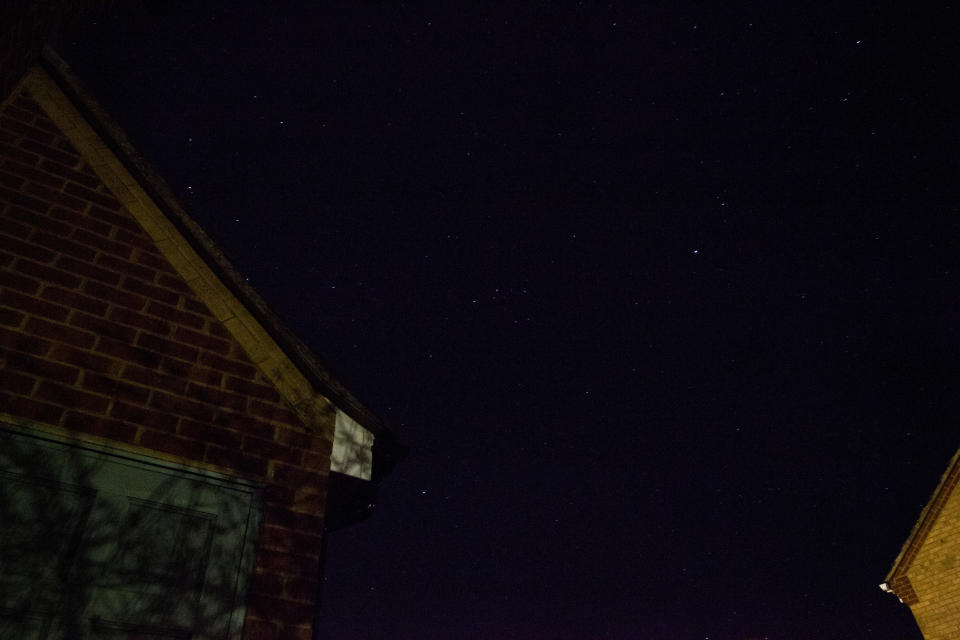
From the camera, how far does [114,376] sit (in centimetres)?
363

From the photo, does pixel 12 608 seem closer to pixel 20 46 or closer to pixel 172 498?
pixel 172 498

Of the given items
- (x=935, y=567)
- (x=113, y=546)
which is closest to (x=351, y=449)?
(x=113, y=546)

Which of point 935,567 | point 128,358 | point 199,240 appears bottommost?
point 935,567

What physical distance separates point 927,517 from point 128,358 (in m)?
14.6

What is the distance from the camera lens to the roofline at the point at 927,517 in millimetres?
12156

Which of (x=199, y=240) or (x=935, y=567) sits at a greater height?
(x=199, y=240)

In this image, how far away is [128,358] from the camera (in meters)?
3.73

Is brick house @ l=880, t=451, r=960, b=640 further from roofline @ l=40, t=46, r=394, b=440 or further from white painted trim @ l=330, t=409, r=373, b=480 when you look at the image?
roofline @ l=40, t=46, r=394, b=440

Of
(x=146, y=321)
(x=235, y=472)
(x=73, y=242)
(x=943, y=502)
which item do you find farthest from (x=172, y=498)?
Result: (x=943, y=502)

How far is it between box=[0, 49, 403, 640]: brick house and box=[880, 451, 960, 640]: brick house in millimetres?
12446

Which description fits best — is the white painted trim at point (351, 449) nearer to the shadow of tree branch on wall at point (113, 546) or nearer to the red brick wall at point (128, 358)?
the red brick wall at point (128, 358)

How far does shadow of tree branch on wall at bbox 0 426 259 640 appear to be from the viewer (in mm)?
2992

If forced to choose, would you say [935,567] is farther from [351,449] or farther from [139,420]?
[139,420]

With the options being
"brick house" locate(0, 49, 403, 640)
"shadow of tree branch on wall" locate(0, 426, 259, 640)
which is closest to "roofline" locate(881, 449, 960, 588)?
"brick house" locate(0, 49, 403, 640)
